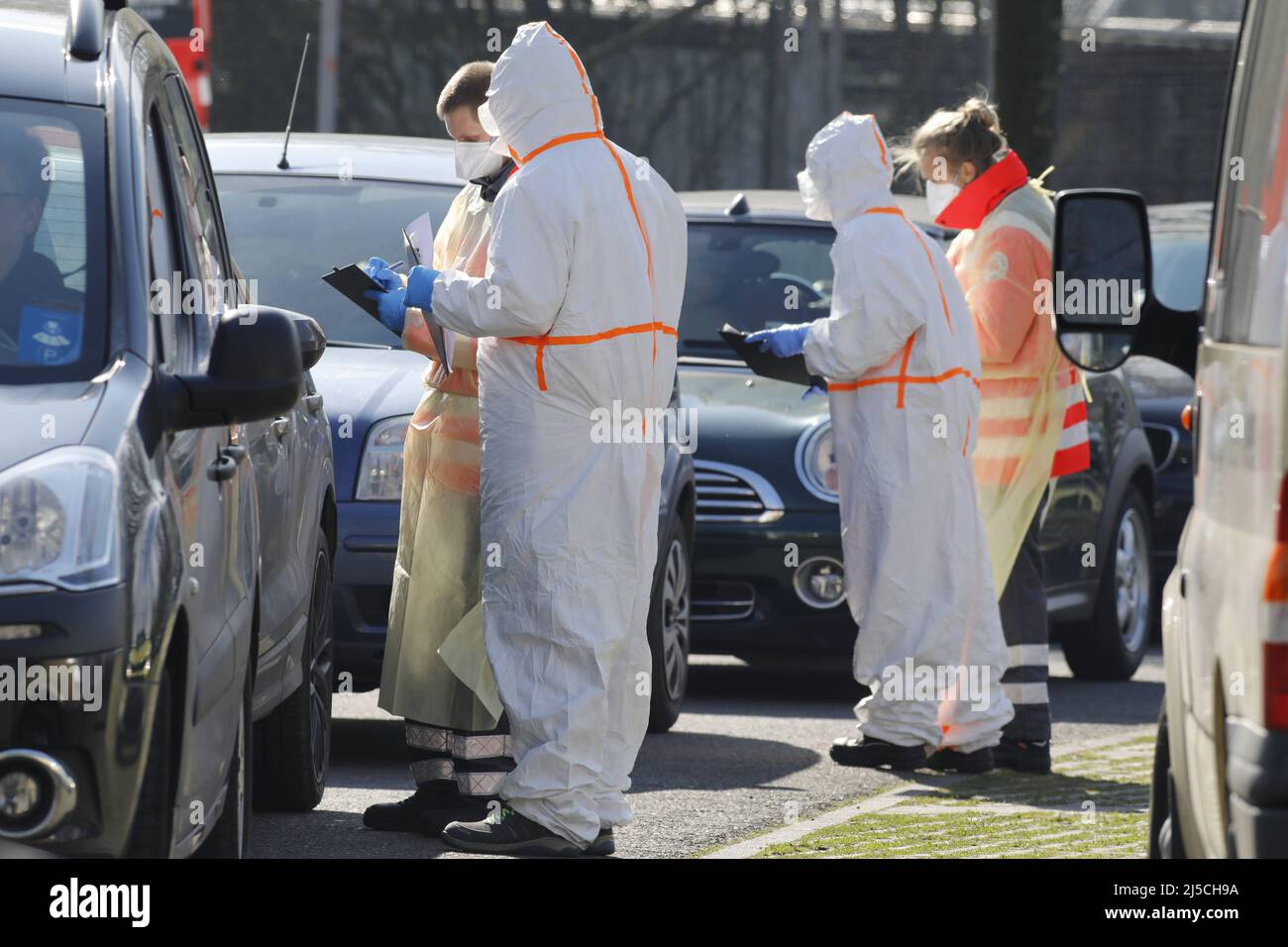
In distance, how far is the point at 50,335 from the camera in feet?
14.0

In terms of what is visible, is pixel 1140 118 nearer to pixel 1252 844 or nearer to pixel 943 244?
pixel 943 244

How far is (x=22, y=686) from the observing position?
3.64 m

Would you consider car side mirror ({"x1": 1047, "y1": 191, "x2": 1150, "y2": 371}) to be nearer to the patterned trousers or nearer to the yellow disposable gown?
the yellow disposable gown

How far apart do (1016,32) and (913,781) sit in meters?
7.13

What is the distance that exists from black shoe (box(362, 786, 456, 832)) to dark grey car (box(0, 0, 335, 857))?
83cm

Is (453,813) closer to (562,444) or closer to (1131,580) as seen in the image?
(562,444)

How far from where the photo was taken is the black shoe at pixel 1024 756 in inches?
316

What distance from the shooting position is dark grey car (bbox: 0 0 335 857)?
365 cm

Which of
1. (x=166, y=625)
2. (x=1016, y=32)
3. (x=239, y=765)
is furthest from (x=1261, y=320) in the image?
(x=1016, y=32)

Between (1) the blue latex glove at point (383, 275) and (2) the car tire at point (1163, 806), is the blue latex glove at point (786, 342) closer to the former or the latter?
(1) the blue latex glove at point (383, 275)

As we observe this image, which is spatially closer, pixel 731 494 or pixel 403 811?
pixel 403 811

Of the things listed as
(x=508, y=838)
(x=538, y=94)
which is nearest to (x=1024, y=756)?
(x=508, y=838)

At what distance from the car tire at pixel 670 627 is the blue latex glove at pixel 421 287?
2.39m

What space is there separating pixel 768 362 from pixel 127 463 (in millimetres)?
4287
